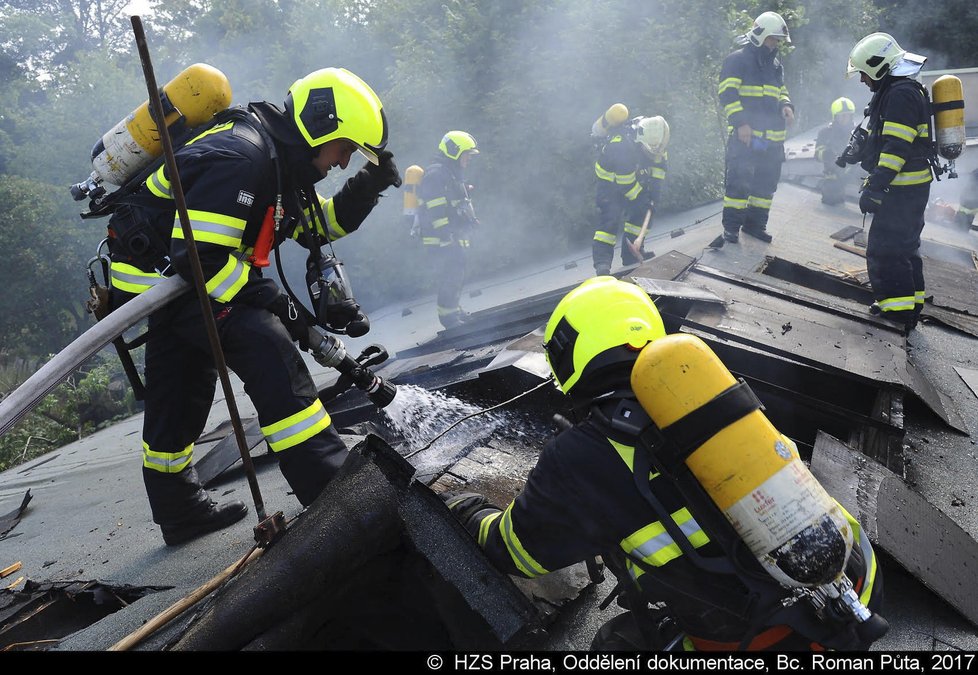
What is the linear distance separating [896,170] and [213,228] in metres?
4.98

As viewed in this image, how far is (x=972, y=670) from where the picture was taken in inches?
73.8

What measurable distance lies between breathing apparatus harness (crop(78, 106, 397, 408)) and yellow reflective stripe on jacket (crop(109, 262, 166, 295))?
38 mm

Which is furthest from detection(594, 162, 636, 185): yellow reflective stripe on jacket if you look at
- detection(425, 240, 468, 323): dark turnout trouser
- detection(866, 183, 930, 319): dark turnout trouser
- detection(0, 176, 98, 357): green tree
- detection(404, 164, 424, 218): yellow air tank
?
detection(0, 176, 98, 357): green tree

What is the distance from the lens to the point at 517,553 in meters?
2.18

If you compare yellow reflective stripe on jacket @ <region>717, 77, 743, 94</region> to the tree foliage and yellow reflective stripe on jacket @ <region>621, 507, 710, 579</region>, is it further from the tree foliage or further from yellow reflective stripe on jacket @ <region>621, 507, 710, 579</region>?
yellow reflective stripe on jacket @ <region>621, 507, 710, 579</region>

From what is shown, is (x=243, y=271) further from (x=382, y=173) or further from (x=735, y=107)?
(x=735, y=107)

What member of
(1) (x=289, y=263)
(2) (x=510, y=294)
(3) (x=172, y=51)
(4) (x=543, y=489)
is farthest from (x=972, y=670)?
(3) (x=172, y=51)

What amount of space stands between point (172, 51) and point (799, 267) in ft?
74.3

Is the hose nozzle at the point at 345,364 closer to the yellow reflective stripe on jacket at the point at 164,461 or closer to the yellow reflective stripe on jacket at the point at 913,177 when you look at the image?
the yellow reflective stripe on jacket at the point at 164,461

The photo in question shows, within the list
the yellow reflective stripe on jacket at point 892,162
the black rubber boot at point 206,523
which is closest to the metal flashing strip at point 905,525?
the black rubber boot at point 206,523

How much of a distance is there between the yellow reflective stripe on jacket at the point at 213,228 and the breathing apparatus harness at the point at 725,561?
5.98ft

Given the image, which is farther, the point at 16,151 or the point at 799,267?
the point at 16,151

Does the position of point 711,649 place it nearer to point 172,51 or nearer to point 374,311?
point 374,311

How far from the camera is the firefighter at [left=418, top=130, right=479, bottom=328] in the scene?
8.48 m
